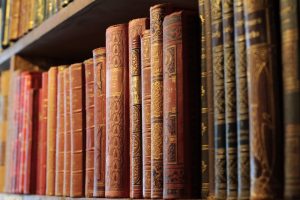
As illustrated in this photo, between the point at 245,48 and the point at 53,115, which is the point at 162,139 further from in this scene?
the point at 53,115

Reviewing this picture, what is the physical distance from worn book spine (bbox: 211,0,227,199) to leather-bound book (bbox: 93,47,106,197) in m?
0.28

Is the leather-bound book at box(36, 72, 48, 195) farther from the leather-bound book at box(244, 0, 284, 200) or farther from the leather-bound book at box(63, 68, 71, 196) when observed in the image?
the leather-bound book at box(244, 0, 284, 200)

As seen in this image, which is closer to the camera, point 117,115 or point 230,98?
point 230,98

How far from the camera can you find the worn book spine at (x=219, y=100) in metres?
0.64

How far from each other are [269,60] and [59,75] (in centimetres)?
58

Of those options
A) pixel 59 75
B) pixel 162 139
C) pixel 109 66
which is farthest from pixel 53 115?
pixel 162 139

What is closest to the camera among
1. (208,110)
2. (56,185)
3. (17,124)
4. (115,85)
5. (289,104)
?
(289,104)

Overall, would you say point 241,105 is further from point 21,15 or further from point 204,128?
point 21,15

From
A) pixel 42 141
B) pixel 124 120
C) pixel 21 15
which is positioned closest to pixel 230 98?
pixel 124 120

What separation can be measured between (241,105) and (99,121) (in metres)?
0.35

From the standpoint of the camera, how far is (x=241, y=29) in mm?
624

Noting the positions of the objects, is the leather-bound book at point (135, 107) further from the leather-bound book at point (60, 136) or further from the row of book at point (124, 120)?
the leather-bound book at point (60, 136)

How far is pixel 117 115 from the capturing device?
2.81 ft

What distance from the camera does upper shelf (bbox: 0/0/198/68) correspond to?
1.00m
